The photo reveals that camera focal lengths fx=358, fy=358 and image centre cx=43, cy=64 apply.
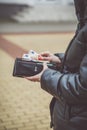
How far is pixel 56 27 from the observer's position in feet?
45.9

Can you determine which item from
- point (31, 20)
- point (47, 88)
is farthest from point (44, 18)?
point (47, 88)

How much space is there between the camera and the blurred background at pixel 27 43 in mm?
3803

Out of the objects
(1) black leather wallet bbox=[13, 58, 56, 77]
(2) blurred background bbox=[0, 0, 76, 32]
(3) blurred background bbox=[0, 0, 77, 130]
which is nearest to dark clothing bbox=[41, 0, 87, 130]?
(1) black leather wallet bbox=[13, 58, 56, 77]

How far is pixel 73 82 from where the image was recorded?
58.9 inches

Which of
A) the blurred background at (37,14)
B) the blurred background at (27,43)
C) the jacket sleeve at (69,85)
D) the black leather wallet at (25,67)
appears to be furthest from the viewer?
the blurred background at (37,14)

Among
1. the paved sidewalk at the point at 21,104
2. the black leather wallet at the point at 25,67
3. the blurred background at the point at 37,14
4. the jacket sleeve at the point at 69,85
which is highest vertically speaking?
the blurred background at the point at 37,14

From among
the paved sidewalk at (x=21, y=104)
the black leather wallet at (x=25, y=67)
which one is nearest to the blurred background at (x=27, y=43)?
the paved sidewalk at (x=21, y=104)

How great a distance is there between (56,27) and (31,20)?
136 cm

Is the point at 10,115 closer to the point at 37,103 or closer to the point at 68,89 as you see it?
the point at 37,103

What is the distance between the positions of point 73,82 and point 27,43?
8.17 m

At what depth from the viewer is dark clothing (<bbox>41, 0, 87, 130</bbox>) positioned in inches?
58.4

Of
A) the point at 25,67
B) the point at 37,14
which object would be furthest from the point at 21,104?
the point at 37,14

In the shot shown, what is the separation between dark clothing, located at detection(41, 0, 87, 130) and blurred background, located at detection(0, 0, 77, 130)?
189 centimetres

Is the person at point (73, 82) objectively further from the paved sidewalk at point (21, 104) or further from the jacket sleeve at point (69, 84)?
the paved sidewalk at point (21, 104)
